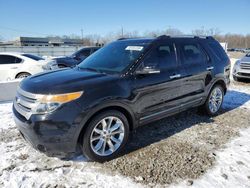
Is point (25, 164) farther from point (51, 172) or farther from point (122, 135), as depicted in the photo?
point (122, 135)

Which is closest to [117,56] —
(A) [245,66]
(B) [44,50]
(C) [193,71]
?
(C) [193,71]

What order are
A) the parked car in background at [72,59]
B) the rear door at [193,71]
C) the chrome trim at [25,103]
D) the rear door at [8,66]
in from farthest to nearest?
1. the parked car in background at [72,59]
2. the rear door at [8,66]
3. the rear door at [193,71]
4. the chrome trim at [25,103]

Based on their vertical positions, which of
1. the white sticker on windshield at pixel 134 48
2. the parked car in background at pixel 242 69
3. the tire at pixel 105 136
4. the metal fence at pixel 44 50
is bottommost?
the tire at pixel 105 136

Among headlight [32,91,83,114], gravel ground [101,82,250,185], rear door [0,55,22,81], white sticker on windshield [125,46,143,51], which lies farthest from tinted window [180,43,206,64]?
rear door [0,55,22,81]

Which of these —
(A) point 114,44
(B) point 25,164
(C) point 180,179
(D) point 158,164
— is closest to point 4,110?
(B) point 25,164

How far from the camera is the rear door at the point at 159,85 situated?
372cm

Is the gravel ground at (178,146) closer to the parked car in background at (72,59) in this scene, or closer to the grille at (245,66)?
the grille at (245,66)

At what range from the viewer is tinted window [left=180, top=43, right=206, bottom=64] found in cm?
449

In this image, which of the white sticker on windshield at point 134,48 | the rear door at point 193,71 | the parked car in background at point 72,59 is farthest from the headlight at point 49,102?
the parked car in background at point 72,59

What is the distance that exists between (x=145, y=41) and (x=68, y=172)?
2535 mm

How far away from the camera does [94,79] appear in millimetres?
3348

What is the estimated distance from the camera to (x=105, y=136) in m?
3.43

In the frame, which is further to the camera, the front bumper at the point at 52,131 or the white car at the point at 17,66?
the white car at the point at 17,66

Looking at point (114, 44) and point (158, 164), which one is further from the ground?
point (114, 44)
